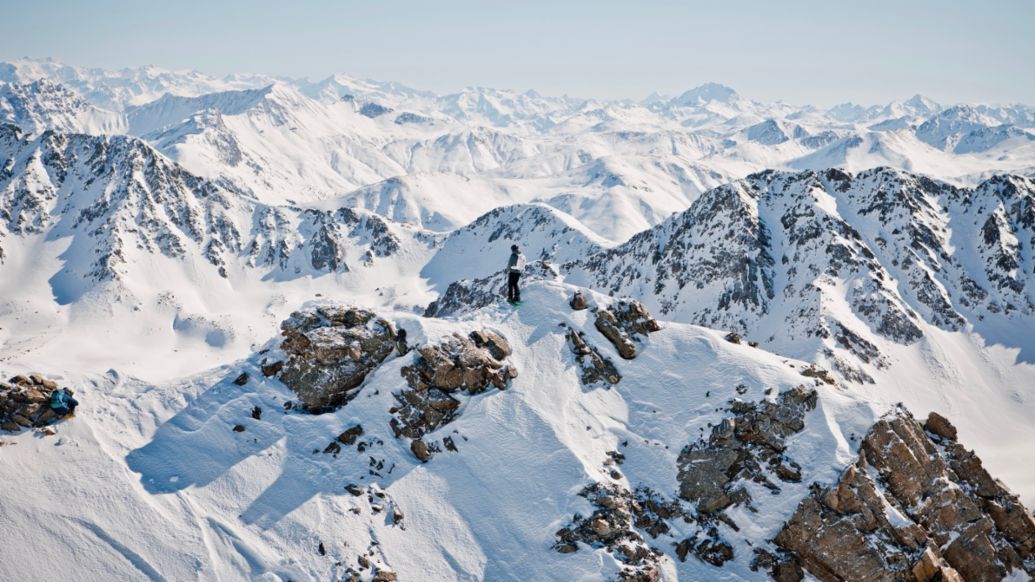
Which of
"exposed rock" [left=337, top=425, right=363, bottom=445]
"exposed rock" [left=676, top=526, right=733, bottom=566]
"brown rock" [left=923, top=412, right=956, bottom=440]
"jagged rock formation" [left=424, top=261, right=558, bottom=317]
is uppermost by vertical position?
"brown rock" [left=923, top=412, right=956, bottom=440]

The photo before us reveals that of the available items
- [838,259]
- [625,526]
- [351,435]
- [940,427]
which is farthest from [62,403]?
[838,259]

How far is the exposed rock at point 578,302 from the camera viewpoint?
128 ft

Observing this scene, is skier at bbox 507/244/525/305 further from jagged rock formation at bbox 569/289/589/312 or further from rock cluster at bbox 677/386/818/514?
rock cluster at bbox 677/386/818/514

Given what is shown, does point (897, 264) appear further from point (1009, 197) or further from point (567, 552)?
point (567, 552)

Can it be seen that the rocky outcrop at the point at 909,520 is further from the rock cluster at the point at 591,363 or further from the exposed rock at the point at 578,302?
the exposed rock at the point at 578,302

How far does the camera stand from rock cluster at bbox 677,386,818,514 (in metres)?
27.6

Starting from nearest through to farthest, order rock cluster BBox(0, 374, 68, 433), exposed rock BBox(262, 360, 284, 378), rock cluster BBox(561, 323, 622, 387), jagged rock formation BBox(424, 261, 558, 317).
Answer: rock cluster BBox(0, 374, 68, 433) < exposed rock BBox(262, 360, 284, 378) < rock cluster BBox(561, 323, 622, 387) < jagged rock formation BBox(424, 261, 558, 317)

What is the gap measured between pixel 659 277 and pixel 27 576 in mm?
122145

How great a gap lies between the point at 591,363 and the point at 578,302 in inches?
216

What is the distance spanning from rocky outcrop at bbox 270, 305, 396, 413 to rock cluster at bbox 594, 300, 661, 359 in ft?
45.7

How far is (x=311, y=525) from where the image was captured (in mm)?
24562

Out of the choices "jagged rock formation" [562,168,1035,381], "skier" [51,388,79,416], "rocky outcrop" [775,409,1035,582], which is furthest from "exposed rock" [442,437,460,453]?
"jagged rock formation" [562,168,1035,381]

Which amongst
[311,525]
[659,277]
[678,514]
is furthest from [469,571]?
[659,277]

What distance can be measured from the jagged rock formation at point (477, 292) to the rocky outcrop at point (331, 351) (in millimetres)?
74581
